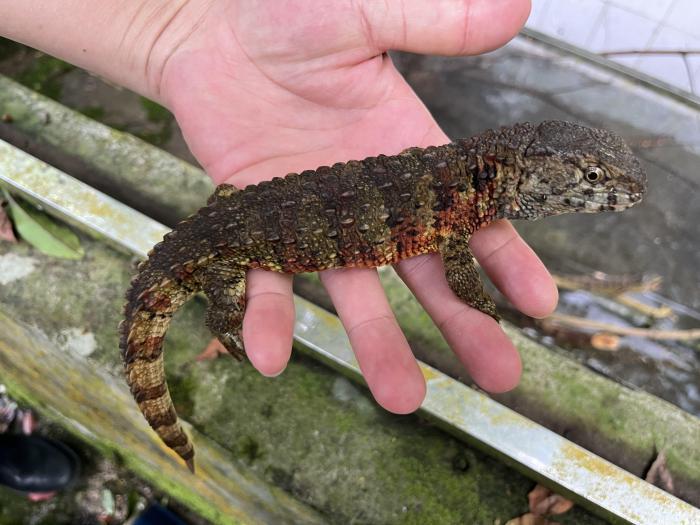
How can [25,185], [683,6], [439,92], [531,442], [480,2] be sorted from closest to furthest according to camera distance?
[480,2] < [531,442] < [25,185] < [683,6] < [439,92]

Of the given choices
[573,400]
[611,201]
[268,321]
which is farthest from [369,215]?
[573,400]

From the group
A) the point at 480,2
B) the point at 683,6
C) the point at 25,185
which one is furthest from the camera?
the point at 683,6

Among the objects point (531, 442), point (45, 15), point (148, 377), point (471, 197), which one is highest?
point (45, 15)

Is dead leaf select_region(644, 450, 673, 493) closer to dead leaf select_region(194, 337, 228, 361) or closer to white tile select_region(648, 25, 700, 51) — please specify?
dead leaf select_region(194, 337, 228, 361)

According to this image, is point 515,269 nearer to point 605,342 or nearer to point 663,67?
point 605,342

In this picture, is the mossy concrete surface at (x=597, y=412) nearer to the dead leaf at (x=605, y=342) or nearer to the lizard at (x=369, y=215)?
the lizard at (x=369, y=215)

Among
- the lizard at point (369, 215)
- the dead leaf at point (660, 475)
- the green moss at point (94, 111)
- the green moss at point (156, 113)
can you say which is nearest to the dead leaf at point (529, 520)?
the dead leaf at point (660, 475)

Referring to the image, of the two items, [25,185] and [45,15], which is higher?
[45,15]

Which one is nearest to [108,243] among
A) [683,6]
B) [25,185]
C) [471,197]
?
[25,185]

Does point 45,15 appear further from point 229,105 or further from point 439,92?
point 439,92
